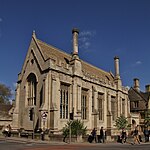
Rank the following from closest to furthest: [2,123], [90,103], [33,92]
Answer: [33,92] → [90,103] → [2,123]

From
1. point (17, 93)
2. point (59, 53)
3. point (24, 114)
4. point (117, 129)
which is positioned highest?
point (59, 53)

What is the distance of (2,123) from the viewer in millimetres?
44156

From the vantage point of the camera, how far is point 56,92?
32188 millimetres

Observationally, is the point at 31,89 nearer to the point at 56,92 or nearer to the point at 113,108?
the point at 56,92

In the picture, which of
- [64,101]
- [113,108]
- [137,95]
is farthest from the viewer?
[137,95]

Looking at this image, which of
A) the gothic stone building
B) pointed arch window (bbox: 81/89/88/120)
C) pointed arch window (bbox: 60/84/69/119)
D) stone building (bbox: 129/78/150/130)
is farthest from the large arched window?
stone building (bbox: 129/78/150/130)

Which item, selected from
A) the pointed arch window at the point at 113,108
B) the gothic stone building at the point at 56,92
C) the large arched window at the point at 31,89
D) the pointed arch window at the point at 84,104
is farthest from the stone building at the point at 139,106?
the large arched window at the point at 31,89

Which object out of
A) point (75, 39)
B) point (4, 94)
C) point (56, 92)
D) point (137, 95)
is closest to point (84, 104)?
point (56, 92)

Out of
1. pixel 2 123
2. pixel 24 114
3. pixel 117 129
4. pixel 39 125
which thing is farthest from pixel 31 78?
pixel 117 129

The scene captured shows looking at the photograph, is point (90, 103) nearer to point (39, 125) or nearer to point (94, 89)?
point (94, 89)

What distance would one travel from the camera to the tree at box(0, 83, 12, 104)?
7438cm

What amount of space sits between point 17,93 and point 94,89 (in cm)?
1234

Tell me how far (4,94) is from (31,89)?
42.2m

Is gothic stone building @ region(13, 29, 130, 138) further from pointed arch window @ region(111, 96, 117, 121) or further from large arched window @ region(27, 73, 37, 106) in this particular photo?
pointed arch window @ region(111, 96, 117, 121)
